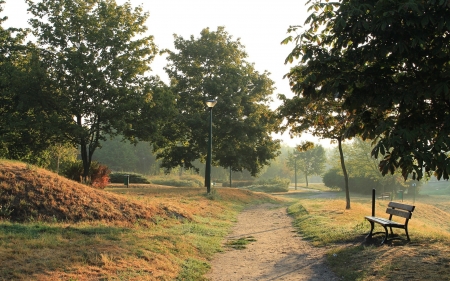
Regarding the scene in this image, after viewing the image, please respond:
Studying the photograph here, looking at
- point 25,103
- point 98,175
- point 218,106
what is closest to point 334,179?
point 218,106

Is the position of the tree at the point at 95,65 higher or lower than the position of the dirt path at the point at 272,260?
higher

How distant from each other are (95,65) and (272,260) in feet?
55.9

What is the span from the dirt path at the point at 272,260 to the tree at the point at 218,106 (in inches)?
705

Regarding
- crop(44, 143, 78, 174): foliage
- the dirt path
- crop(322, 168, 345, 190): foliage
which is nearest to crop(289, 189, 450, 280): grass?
the dirt path

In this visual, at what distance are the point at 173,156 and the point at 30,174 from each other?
2105cm

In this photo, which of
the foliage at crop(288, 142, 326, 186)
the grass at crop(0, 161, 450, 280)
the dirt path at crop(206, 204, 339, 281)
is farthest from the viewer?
the foliage at crop(288, 142, 326, 186)

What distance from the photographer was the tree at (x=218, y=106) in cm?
3092

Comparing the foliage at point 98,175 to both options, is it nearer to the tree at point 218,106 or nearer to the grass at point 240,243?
the tree at point 218,106

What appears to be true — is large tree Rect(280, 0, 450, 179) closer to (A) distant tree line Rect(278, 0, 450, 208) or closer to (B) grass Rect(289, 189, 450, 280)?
(A) distant tree line Rect(278, 0, 450, 208)

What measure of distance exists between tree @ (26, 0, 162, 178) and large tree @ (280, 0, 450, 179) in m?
16.4

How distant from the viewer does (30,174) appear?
11.5 m

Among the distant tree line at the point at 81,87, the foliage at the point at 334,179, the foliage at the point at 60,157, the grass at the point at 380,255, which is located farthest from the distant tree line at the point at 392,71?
the foliage at the point at 334,179

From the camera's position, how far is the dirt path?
25.6ft

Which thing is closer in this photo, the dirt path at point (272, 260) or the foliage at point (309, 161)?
the dirt path at point (272, 260)
